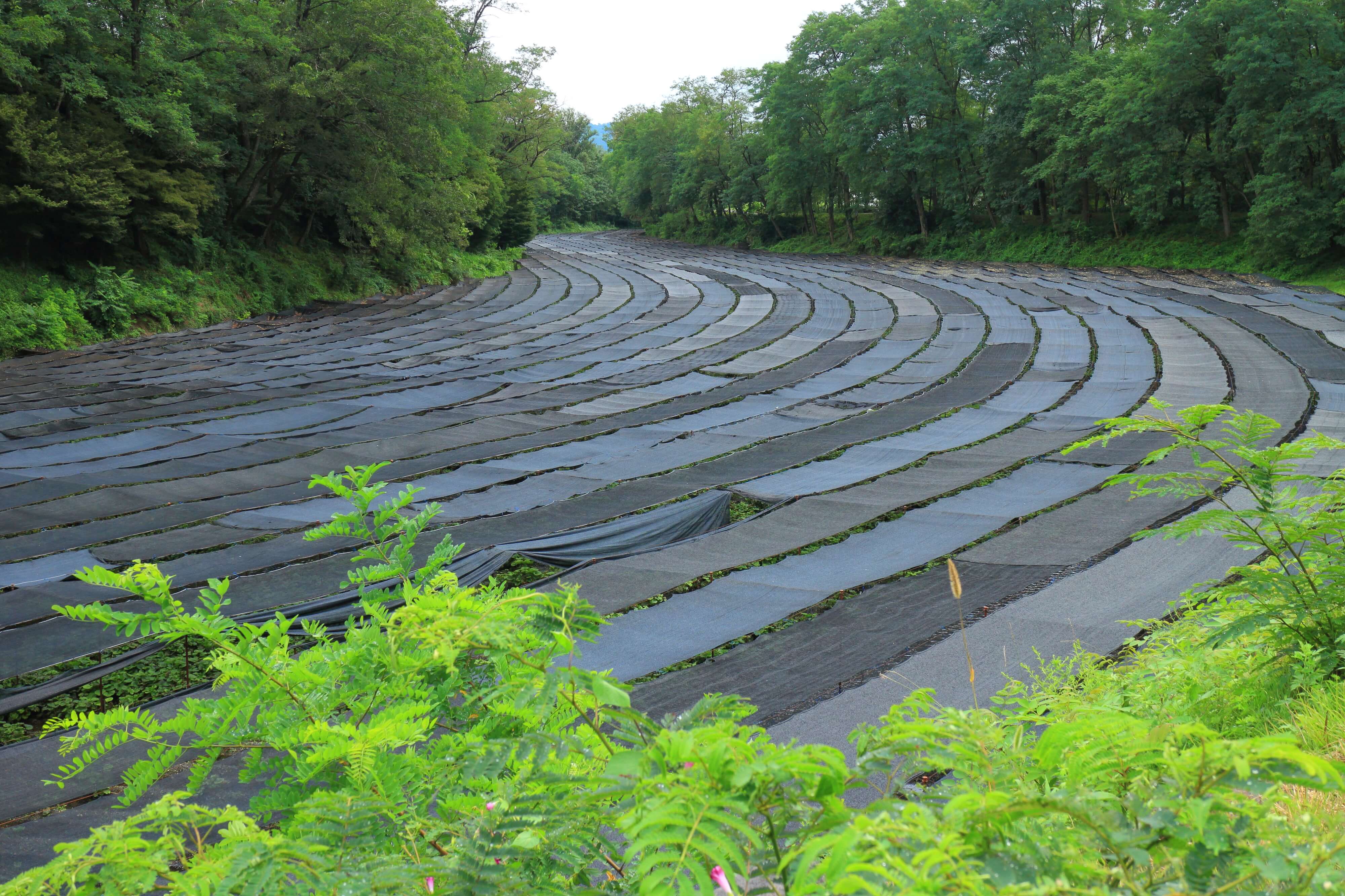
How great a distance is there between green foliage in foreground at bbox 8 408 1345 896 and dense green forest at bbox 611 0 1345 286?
2691cm

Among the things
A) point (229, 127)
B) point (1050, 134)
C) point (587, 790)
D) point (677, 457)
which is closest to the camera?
point (587, 790)

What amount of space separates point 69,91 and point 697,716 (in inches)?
1000

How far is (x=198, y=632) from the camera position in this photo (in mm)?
2180

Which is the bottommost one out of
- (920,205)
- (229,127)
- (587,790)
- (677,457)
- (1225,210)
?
(677,457)

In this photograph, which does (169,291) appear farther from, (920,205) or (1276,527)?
(920,205)

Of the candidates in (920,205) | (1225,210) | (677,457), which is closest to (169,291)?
(677,457)

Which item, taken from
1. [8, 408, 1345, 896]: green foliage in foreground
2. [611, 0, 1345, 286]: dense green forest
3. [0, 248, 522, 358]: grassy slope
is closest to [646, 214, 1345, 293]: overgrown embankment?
[611, 0, 1345, 286]: dense green forest

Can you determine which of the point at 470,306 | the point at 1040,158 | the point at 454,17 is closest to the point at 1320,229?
the point at 1040,158

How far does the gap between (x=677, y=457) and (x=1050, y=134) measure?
91.2 feet

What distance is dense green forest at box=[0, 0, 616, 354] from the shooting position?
795 inches

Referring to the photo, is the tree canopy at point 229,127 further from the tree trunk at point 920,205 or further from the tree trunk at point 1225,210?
the tree trunk at point 1225,210

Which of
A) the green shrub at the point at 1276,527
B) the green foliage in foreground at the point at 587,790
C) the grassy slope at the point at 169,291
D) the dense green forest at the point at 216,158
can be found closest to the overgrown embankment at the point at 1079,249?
the dense green forest at the point at 216,158

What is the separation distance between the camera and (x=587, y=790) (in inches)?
73.9

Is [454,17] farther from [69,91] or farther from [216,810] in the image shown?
[216,810]
